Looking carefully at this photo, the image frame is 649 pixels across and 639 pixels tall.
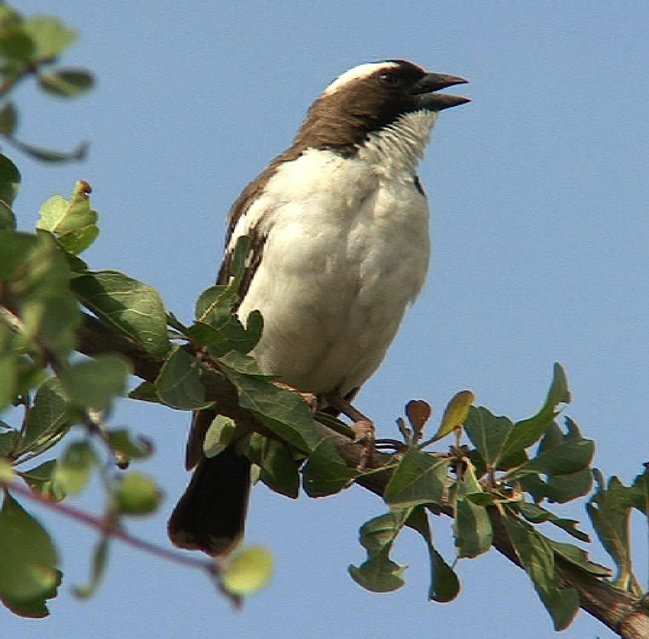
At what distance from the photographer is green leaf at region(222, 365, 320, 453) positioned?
3.72 m

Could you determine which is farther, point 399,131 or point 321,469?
point 399,131

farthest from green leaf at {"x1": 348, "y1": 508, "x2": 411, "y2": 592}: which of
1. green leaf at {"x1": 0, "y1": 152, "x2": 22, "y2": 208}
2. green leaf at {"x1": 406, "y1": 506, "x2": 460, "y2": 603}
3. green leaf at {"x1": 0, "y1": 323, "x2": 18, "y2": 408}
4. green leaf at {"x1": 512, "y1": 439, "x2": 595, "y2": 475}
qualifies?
green leaf at {"x1": 0, "y1": 323, "x2": 18, "y2": 408}

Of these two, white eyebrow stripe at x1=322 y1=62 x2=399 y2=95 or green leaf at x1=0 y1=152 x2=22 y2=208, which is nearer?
green leaf at x1=0 y1=152 x2=22 y2=208

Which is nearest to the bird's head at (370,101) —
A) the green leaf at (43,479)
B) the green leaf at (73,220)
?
the green leaf at (73,220)

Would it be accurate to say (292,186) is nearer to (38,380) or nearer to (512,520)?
(512,520)

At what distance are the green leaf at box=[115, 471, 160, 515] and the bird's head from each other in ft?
15.6

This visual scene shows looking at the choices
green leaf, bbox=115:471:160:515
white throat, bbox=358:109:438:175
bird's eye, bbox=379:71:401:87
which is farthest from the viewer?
bird's eye, bbox=379:71:401:87

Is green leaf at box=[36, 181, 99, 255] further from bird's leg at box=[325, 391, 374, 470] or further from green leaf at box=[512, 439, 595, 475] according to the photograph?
green leaf at box=[512, 439, 595, 475]

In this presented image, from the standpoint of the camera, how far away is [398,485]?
3898mm

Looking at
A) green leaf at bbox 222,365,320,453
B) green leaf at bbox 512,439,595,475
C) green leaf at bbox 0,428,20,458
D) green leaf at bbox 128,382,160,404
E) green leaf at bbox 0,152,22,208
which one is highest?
green leaf at bbox 0,152,22,208

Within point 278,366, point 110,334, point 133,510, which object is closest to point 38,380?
point 133,510

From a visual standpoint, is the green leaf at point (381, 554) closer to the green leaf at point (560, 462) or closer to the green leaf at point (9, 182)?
the green leaf at point (560, 462)

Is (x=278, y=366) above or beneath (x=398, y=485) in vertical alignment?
beneath

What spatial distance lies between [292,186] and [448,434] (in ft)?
6.30
